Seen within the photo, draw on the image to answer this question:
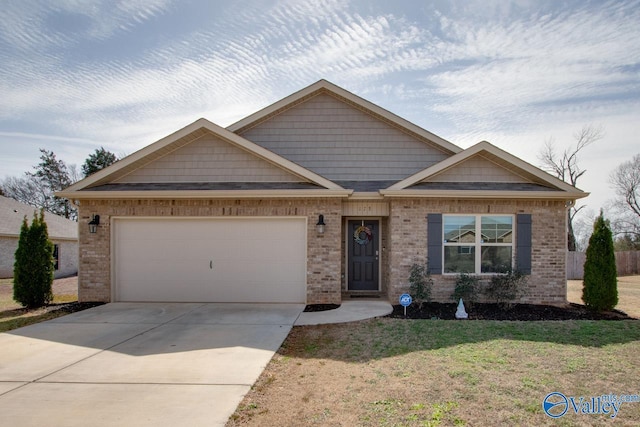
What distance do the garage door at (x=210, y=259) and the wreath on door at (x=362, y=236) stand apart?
1.92m

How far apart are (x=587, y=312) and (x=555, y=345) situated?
3660mm

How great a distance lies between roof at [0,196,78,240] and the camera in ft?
62.7

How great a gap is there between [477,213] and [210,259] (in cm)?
668

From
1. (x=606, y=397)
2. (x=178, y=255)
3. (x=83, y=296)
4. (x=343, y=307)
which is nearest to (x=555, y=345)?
(x=606, y=397)

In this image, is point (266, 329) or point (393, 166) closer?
point (266, 329)

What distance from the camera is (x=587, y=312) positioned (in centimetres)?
916

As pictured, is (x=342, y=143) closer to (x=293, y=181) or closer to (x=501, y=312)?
(x=293, y=181)

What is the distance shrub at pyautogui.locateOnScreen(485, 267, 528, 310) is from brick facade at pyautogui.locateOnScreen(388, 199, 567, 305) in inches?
22.5

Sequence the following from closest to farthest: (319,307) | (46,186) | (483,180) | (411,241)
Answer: (319,307), (411,241), (483,180), (46,186)

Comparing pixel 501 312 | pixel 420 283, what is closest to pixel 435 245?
pixel 420 283

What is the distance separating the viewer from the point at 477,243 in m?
9.91

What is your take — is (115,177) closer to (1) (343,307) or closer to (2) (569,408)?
(1) (343,307)

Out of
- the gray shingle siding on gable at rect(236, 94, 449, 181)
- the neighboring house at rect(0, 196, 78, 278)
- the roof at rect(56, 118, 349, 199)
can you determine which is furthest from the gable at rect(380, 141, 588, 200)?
the neighboring house at rect(0, 196, 78, 278)

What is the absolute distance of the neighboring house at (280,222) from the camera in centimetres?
982
